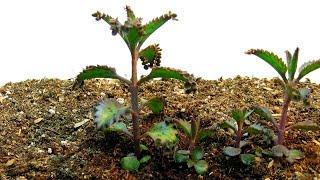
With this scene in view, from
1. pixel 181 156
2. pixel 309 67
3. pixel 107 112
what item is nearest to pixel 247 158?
pixel 181 156

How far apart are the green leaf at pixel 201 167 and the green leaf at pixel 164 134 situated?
8cm

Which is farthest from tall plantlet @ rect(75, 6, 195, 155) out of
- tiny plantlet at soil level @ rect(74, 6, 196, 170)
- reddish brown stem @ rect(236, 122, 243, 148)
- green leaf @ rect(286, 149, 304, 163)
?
green leaf @ rect(286, 149, 304, 163)

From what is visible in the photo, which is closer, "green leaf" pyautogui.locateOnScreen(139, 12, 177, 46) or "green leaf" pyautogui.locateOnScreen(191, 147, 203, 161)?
"green leaf" pyautogui.locateOnScreen(139, 12, 177, 46)

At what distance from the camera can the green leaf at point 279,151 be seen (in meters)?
1.87

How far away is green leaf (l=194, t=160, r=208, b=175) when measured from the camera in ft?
6.02

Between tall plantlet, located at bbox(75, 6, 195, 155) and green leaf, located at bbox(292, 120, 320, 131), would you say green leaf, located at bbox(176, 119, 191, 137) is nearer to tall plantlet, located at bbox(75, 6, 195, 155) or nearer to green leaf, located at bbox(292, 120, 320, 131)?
tall plantlet, located at bbox(75, 6, 195, 155)

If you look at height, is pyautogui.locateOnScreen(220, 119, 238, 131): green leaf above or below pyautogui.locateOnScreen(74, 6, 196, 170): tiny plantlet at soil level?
below

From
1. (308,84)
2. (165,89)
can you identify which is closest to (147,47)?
(165,89)

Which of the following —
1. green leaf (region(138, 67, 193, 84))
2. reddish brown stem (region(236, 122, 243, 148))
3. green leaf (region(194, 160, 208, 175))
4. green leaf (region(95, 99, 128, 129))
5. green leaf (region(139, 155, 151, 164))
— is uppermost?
green leaf (region(138, 67, 193, 84))

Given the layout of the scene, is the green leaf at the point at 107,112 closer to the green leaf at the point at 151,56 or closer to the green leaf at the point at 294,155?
the green leaf at the point at 151,56

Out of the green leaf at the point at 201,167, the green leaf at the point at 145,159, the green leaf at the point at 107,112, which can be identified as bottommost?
the green leaf at the point at 201,167

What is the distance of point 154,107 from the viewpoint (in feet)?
6.49

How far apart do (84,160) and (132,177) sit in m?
0.15

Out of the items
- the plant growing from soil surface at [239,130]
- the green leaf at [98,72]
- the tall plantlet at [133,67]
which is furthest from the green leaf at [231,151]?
the green leaf at [98,72]
